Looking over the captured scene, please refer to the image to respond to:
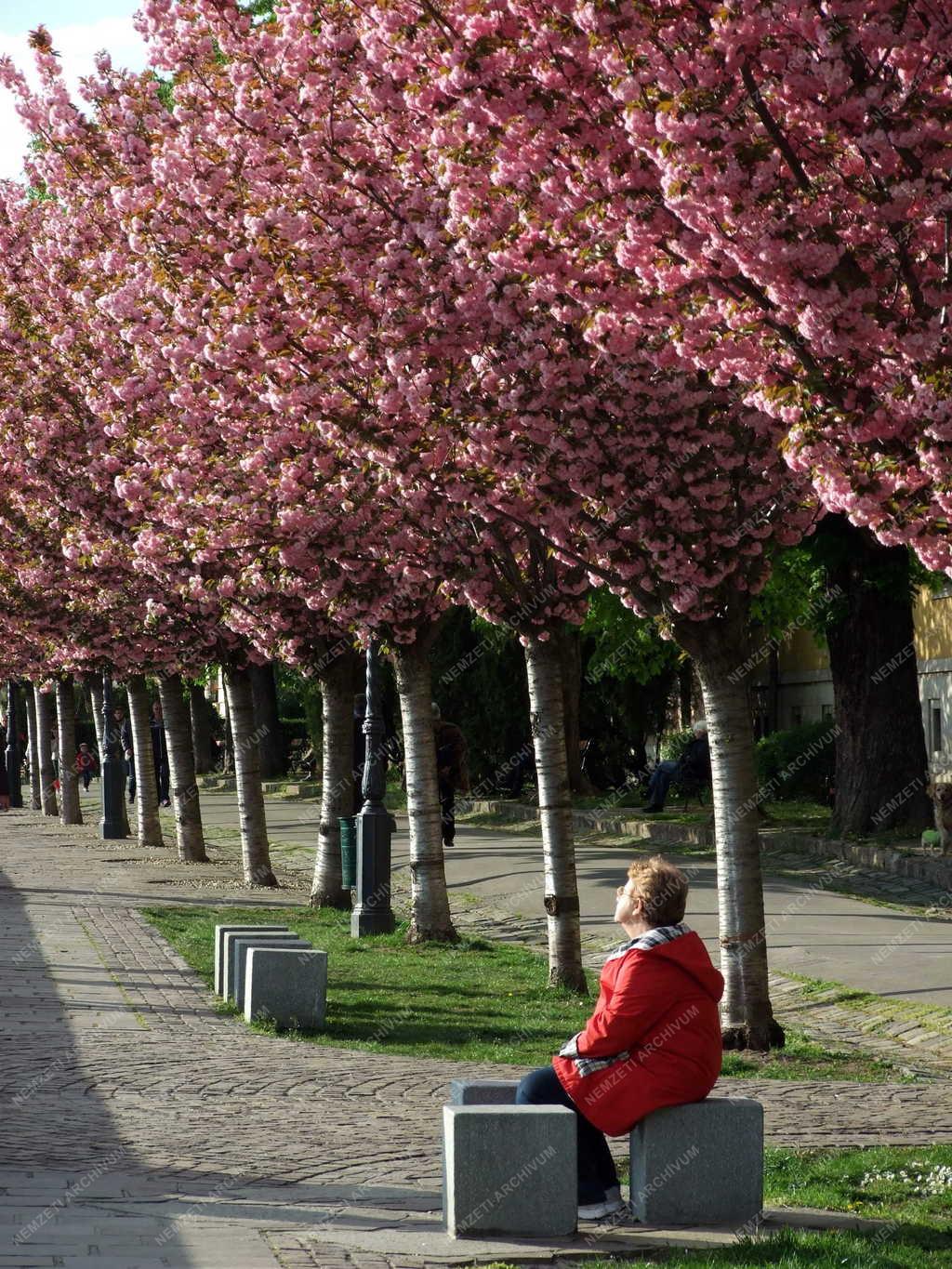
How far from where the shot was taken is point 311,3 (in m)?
11.5

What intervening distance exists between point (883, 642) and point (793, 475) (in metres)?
13.6

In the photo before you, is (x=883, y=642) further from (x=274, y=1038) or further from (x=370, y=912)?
(x=274, y=1038)

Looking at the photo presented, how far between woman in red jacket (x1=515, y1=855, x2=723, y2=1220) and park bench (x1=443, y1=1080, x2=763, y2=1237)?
4.4 inches

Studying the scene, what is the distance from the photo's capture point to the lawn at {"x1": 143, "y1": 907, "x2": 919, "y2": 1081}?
1178 centimetres

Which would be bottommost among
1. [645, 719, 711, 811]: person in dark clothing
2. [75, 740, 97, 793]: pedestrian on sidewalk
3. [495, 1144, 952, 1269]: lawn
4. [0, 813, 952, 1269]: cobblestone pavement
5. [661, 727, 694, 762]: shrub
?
[495, 1144, 952, 1269]: lawn

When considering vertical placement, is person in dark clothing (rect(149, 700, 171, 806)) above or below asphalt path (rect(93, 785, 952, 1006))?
above

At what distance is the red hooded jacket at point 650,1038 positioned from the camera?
24.2 ft

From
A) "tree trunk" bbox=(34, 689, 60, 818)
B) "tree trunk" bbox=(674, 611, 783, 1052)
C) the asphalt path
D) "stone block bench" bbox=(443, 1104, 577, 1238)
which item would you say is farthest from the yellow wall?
"stone block bench" bbox=(443, 1104, 577, 1238)

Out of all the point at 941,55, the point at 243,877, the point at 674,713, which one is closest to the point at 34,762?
the point at 674,713

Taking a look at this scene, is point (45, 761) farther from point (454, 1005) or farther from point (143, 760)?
point (454, 1005)

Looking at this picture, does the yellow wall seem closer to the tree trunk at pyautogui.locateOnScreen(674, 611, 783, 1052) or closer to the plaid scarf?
the tree trunk at pyautogui.locateOnScreen(674, 611, 783, 1052)

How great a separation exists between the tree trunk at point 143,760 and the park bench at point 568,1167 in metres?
23.7

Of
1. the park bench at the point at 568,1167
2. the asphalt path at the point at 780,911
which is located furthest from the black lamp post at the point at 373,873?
the park bench at the point at 568,1167

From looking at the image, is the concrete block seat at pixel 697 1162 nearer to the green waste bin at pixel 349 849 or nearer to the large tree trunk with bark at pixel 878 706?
the green waste bin at pixel 349 849
